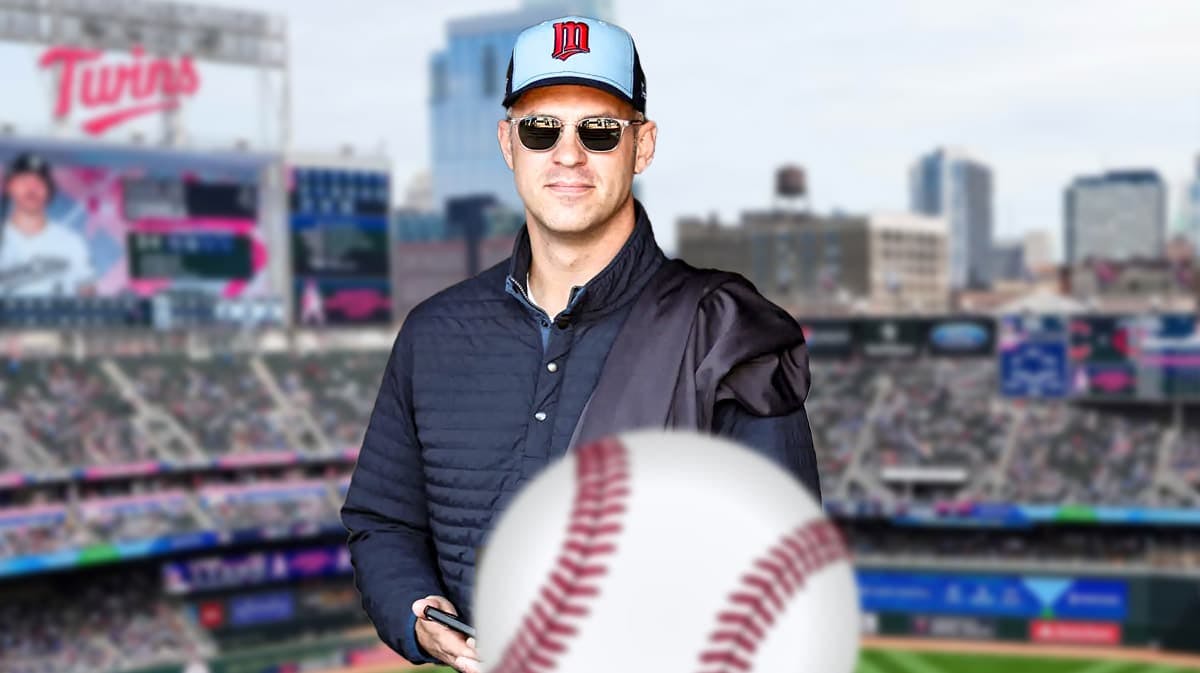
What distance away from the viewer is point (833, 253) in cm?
9438

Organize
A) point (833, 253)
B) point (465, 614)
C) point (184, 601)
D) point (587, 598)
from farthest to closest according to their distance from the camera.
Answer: point (833, 253) < point (184, 601) < point (465, 614) < point (587, 598)

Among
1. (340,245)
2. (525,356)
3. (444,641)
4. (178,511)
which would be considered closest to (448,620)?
(444,641)

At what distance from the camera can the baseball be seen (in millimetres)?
2076

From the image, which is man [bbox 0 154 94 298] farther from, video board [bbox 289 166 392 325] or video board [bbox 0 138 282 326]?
video board [bbox 289 166 392 325]

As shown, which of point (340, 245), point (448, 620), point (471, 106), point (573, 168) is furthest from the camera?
point (471, 106)

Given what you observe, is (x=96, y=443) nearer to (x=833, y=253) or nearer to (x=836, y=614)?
(x=836, y=614)

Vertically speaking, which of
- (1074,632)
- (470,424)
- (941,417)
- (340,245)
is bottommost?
(1074,632)

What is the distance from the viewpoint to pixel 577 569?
207 cm

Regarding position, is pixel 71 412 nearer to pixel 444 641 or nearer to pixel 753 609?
pixel 444 641

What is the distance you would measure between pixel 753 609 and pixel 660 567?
0.16 m

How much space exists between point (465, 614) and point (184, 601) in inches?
1015

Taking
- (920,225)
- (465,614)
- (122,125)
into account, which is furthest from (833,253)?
(465,614)

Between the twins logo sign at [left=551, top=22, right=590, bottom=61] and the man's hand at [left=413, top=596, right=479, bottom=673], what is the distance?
116 cm

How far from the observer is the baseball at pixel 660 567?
2076 mm
